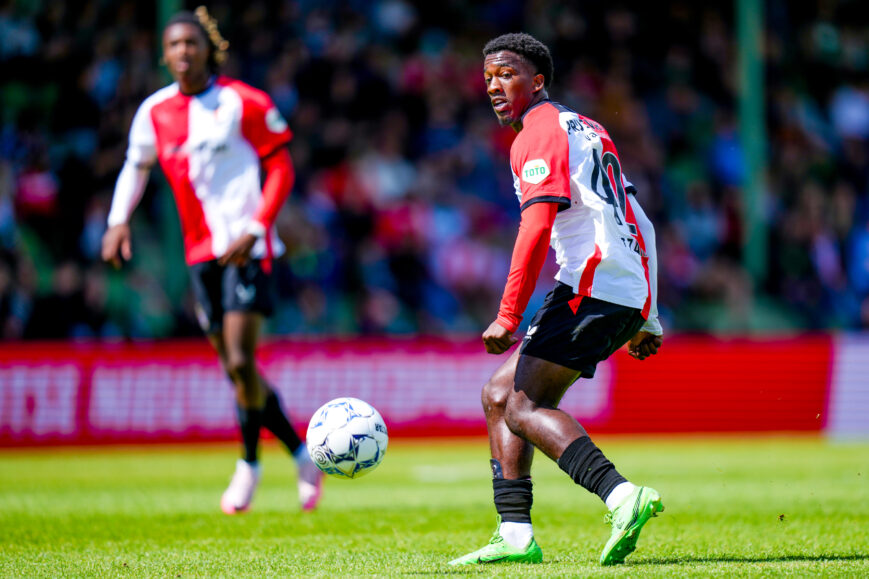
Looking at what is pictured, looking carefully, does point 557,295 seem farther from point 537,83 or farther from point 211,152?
point 211,152

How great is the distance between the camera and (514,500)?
508 centimetres

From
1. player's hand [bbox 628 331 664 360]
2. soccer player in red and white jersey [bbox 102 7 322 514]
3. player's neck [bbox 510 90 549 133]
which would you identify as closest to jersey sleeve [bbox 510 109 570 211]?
player's neck [bbox 510 90 549 133]

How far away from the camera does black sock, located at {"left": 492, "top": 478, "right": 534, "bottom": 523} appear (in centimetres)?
508

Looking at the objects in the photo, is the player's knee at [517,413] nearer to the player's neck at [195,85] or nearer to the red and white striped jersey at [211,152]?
the red and white striped jersey at [211,152]

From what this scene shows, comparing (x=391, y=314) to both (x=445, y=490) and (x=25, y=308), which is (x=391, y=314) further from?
(x=445, y=490)

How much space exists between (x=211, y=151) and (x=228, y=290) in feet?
2.92

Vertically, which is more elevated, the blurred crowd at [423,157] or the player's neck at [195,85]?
the player's neck at [195,85]

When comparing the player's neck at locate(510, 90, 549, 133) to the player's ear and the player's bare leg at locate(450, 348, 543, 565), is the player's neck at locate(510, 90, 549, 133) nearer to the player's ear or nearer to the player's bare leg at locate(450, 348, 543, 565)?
the player's ear

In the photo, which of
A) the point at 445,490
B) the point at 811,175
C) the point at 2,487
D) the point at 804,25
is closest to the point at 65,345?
the point at 2,487

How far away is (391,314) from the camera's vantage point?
1448cm

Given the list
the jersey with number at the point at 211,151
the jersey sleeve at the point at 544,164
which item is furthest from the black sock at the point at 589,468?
the jersey with number at the point at 211,151

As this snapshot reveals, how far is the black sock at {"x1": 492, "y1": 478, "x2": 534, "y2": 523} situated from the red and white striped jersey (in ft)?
8.91

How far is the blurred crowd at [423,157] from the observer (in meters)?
13.9

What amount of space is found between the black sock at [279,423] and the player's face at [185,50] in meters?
2.08
